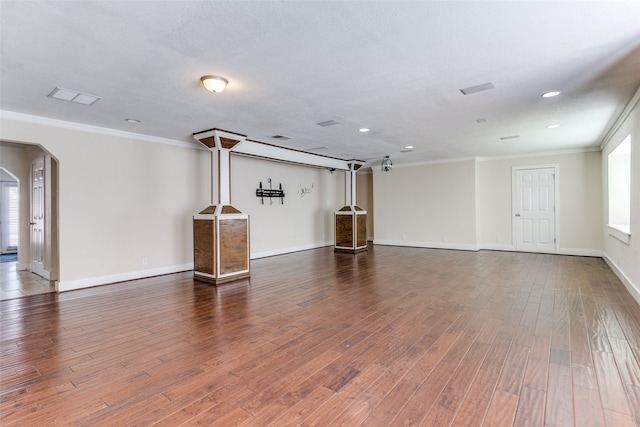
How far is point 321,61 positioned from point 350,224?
19.0ft

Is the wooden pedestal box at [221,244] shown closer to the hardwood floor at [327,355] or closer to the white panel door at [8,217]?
the hardwood floor at [327,355]

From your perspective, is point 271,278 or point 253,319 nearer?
point 253,319

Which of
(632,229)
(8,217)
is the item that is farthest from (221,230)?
(8,217)

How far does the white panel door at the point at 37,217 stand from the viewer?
5770mm

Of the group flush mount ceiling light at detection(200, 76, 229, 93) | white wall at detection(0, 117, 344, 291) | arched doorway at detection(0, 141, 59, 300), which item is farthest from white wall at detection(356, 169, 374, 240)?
arched doorway at detection(0, 141, 59, 300)

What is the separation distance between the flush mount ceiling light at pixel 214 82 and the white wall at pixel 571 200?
749 centimetres

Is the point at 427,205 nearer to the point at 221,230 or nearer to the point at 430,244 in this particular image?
the point at 430,244

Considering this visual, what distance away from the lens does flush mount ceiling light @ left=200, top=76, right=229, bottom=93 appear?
124 inches

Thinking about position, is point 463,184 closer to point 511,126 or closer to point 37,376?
point 511,126

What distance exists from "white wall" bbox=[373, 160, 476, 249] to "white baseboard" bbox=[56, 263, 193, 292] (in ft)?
19.2

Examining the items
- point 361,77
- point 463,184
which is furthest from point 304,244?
point 361,77

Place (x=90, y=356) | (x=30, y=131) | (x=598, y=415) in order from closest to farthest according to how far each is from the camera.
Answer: (x=598, y=415) → (x=90, y=356) → (x=30, y=131)

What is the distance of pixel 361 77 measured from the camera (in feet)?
10.6

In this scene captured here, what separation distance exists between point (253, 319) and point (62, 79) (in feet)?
10.1
